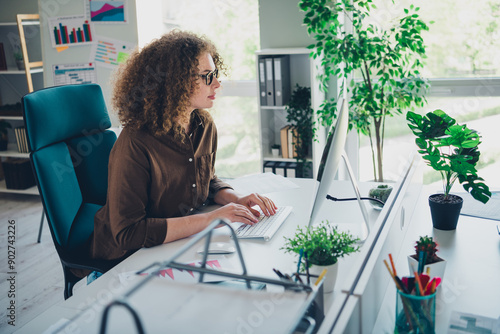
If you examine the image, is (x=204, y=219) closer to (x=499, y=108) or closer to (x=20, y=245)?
(x=20, y=245)

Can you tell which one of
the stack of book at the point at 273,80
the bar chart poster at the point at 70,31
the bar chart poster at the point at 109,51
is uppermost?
the bar chart poster at the point at 70,31

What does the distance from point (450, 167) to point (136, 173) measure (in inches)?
39.0

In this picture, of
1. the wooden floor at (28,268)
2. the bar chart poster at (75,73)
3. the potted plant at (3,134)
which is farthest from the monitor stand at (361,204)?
the potted plant at (3,134)

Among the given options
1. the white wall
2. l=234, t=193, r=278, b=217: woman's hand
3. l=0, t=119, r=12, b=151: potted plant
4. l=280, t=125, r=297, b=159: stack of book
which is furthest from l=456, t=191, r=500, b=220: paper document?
l=0, t=119, r=12, b=151: potted plant

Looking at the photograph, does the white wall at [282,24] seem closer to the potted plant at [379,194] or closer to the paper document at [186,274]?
the potted plant at [379,194]

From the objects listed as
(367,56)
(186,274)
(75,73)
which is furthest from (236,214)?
(75,73)

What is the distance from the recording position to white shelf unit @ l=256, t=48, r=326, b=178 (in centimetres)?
329

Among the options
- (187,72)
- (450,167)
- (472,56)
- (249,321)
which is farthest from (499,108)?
(249,321)

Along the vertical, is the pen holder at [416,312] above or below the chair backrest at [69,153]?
below

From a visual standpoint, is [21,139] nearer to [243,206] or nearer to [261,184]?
[261,184]

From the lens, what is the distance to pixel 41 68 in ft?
13.5

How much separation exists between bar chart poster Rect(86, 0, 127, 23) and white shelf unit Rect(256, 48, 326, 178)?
1125 mm

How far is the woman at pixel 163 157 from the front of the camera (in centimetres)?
156

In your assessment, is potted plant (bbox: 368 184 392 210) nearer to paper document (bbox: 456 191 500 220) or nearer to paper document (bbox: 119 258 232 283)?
paper document (bbox: 456 191 500 220)
